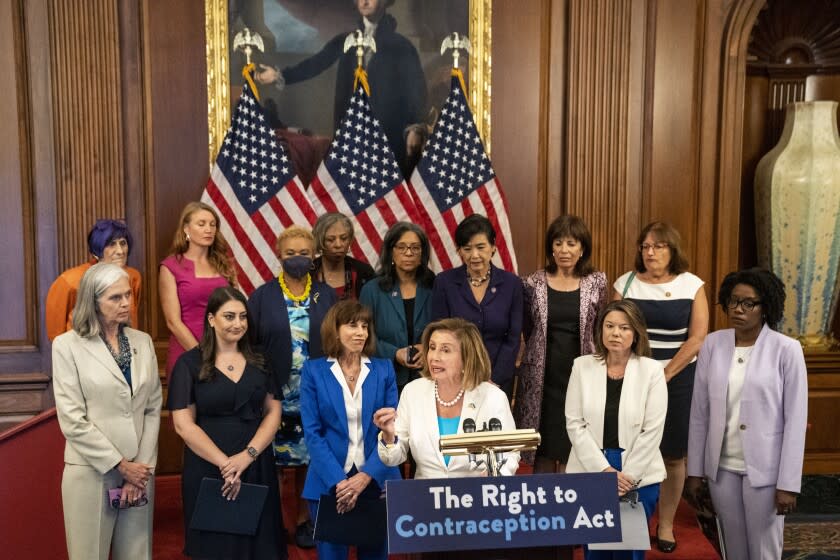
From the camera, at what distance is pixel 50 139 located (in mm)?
5457

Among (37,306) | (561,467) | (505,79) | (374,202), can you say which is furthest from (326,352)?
(505,79)

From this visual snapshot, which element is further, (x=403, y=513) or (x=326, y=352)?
(x=326, y=352)

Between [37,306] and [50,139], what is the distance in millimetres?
1078

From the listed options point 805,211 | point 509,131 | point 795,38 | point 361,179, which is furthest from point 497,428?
point 795,38

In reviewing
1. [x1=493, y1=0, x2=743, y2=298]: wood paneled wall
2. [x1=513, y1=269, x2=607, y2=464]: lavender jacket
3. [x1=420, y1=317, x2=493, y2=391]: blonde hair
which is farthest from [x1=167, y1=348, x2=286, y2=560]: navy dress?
[x1=493, y1=0, x2=743, y2=298]: wood paneled wall

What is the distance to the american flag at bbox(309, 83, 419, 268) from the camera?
18.7ft

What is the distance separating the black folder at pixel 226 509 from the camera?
3.47 meters

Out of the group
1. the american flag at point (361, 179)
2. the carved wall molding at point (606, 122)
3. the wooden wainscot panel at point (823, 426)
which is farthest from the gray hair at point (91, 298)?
the wooden wainscot panel at point (823, 426)

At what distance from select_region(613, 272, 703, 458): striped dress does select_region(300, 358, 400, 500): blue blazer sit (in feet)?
5.35

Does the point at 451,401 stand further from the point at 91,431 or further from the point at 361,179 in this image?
the point at 361,179

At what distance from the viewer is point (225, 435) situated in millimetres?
3574

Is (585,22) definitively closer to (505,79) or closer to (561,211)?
(505,79)

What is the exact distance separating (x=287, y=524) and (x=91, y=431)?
1644mm

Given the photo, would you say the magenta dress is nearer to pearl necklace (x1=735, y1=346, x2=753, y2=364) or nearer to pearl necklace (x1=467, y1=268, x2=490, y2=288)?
pearl necklace (x1=467, y1=268, x2=490, y2=288)
